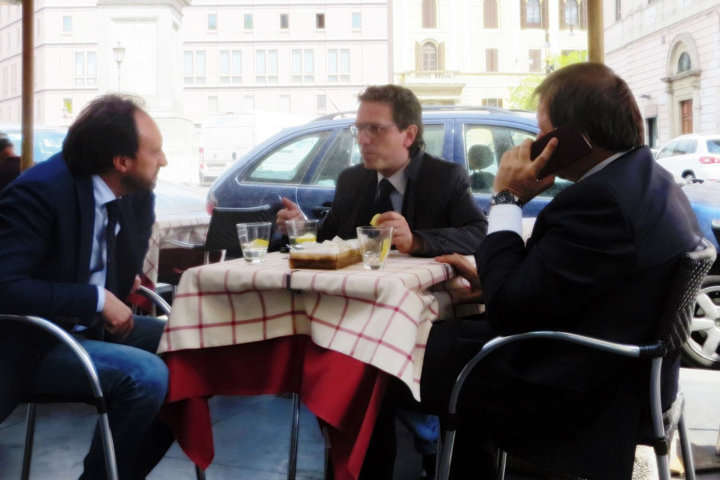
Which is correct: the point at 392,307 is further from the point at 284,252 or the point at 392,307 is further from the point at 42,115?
the point at 42,115

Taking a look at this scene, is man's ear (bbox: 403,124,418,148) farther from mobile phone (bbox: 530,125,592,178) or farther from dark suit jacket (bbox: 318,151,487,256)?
mobile phone (bbox: 530,125,592,178)

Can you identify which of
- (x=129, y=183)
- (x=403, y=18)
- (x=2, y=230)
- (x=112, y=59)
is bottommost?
(x=2, y=230)

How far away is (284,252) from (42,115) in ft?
210

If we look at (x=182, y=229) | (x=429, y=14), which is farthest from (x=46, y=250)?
(x=429, y=14)

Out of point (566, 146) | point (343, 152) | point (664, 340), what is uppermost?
point (343, 152)

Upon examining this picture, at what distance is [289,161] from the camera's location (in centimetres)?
532

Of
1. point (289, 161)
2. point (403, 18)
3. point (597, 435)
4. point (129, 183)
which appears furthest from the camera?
point (403, 18)

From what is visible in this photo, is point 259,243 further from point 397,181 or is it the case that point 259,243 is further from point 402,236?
point 397,181

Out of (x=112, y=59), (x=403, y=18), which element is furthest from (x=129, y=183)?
(x=403, y=18)

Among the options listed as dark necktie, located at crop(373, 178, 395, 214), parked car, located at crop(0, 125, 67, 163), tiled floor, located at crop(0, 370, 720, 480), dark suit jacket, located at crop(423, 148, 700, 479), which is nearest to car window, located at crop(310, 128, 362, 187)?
tiled floor, located at crop(0, 370, 720, 480)

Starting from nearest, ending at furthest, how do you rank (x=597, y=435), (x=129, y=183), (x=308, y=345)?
(x=597, y=435)
(x=308, y=345)
(x=129, y=183)

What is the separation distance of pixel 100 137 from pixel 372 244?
835mm

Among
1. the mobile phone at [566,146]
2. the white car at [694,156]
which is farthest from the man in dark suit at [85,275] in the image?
the white car at [694,156]

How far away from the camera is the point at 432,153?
5090mm
